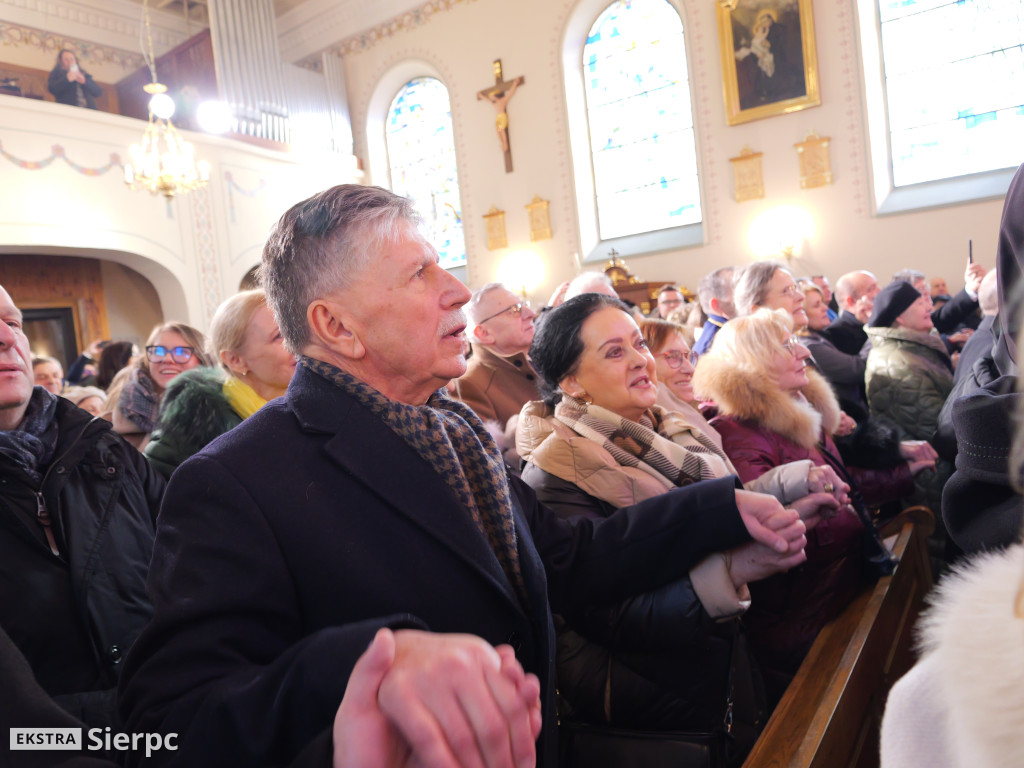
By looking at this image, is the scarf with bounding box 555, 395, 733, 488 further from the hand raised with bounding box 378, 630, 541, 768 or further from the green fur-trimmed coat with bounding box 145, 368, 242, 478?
the hand raised with bounding box 378, 630, 541, 768

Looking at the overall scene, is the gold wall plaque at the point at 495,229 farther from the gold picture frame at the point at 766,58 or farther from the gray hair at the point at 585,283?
the gray hair at the point at 585,283

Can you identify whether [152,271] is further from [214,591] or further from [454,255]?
[214,591]

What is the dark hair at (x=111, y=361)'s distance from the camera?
453cm

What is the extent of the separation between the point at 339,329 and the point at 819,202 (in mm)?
8646

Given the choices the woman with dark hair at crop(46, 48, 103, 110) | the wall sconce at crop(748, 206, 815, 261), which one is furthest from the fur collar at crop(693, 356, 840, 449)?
the woman with dark hair at crop(46, 48, 103, 110)

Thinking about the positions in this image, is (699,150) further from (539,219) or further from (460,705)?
(460,705)

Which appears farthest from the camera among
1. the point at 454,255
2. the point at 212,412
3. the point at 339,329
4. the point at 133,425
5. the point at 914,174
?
the point at 454,255

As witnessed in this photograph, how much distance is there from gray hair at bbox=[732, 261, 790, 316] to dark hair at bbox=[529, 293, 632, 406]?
1.61m

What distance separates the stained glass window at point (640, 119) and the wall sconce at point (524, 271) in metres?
1.07

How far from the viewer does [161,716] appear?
0.84 metres

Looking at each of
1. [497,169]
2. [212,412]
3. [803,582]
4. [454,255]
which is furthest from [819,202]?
[212,412]

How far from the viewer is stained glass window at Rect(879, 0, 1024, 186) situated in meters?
7.99

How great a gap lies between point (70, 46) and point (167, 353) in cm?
1035

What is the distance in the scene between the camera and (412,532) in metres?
1.08
